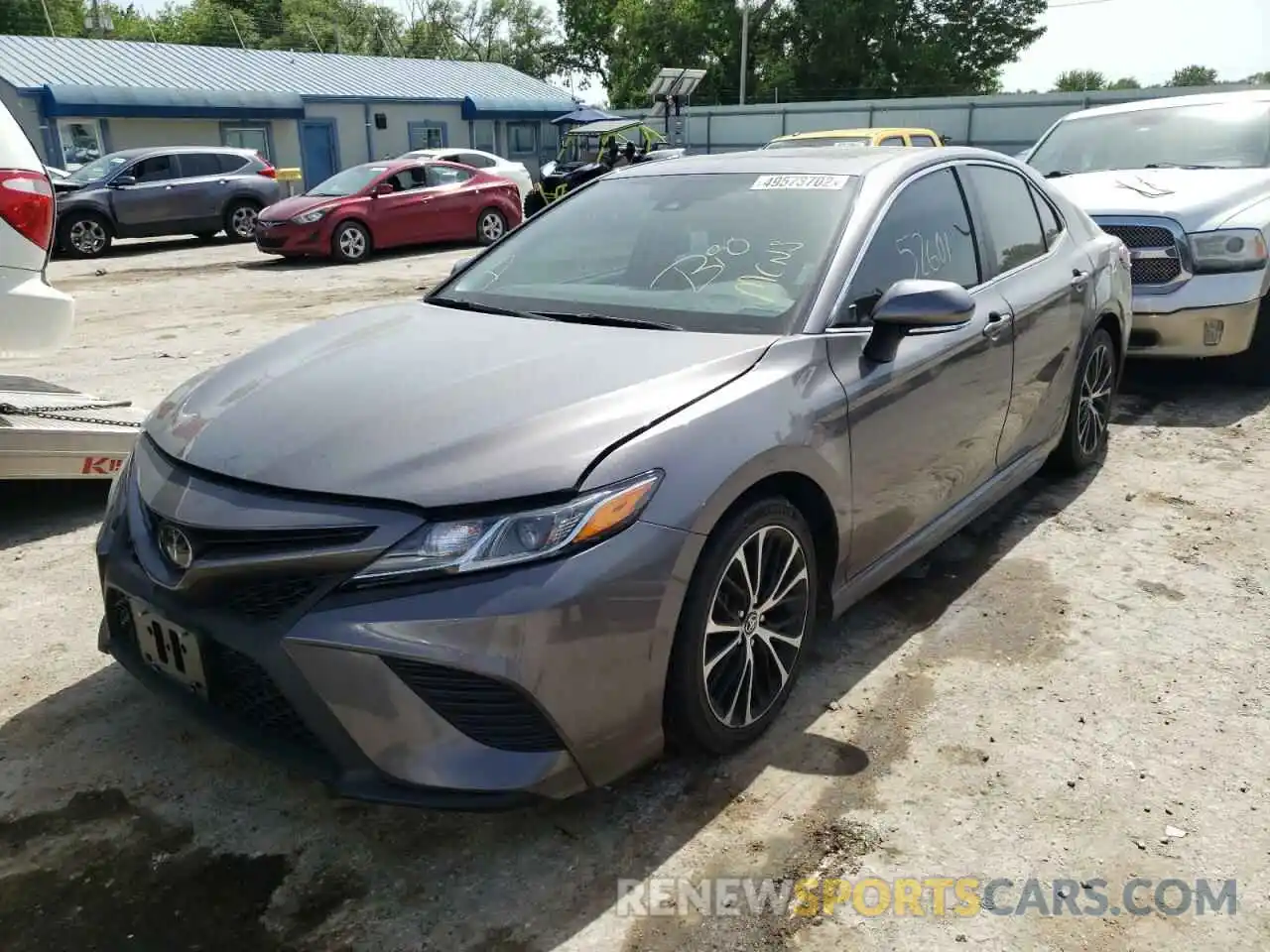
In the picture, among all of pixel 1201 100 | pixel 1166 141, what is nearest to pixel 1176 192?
pixel 1166 141

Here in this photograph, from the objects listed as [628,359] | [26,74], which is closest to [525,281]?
[628,359]

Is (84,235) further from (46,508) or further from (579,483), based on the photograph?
(579,483)

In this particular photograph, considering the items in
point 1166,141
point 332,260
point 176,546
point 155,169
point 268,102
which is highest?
point 268,102

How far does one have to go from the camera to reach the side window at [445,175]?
15.8m

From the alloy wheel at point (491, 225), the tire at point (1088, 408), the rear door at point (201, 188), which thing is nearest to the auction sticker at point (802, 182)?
the tire at point (1088, 408)

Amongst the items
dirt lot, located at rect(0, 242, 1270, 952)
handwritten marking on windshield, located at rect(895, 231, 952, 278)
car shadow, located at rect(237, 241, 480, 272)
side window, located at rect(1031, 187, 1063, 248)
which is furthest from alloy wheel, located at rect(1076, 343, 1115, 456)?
car shadow, located at rect(237, 241, 480, 272)

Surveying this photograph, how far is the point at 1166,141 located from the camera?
7.00m

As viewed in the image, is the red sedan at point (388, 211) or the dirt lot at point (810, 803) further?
the red sedan at point (388, 211)

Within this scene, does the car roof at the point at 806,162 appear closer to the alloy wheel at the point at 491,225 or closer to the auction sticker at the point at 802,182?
the auction sticker at the point at 802,182

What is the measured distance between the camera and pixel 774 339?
9.13 ft

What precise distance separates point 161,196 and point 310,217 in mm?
3864

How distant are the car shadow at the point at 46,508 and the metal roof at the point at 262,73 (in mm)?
21371

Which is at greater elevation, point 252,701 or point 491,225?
point 491,225

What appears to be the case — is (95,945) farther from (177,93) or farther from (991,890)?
(177,93)
